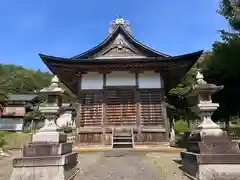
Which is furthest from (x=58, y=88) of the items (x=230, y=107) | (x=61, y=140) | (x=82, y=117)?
(x=230, y=107)

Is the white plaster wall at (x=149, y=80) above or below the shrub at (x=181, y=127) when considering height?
above

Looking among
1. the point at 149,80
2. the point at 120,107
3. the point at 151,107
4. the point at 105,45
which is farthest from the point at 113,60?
the point at 151,107

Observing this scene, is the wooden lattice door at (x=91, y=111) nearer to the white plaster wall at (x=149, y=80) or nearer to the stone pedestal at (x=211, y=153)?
the white plaster wall at (x=149, y=80)

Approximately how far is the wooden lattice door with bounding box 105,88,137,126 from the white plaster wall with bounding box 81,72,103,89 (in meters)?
0.74

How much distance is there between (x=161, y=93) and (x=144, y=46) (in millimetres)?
3341

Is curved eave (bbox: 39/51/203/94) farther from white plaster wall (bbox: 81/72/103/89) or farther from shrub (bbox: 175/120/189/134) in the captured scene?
shrub (bbox: 175/120/189/134)

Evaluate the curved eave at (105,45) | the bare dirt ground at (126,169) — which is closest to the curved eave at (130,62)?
the curved eave at (105,45)

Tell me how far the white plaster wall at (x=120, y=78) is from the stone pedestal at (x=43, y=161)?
315 inches

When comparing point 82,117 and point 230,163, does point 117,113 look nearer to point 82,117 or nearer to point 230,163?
point 82,117

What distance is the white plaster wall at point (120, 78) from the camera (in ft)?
44.9

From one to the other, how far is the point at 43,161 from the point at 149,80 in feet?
30.2

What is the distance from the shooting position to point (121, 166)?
24.4ft

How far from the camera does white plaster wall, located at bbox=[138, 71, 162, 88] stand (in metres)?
13.6

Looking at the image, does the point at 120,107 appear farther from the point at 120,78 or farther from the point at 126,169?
the point at 126,169
